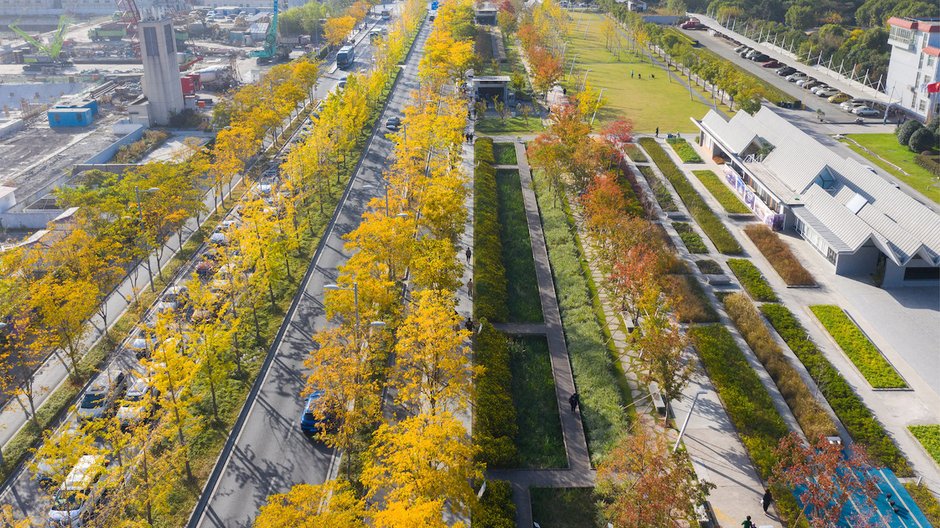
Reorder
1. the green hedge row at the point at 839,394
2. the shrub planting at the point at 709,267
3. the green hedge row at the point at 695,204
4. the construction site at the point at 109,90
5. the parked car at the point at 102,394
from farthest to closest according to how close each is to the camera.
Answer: the construction site at the point at 109,90
the green hedge row at the point at 695,204
the shrub planting at the point at 709,267
the parked car at the point at 102,394
the green hedge row at the point at 839,394

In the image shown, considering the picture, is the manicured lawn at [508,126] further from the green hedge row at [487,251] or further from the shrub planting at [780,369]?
the shrub planting at [780,369]

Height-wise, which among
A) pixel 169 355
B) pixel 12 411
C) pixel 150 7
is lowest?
pixel 12 411

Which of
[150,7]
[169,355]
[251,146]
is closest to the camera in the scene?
[169,355]

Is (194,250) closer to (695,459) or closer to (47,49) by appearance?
(695,459)

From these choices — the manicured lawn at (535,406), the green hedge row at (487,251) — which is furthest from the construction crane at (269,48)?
the manicured lawn at (535,406)

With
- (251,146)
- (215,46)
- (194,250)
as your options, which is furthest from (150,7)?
(215,46)

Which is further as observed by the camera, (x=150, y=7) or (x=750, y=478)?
(x=150, y=7)

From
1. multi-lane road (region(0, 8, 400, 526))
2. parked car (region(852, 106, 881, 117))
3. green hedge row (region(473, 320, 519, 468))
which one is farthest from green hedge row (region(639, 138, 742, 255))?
parked car (region(852, 106, 881, 117))
